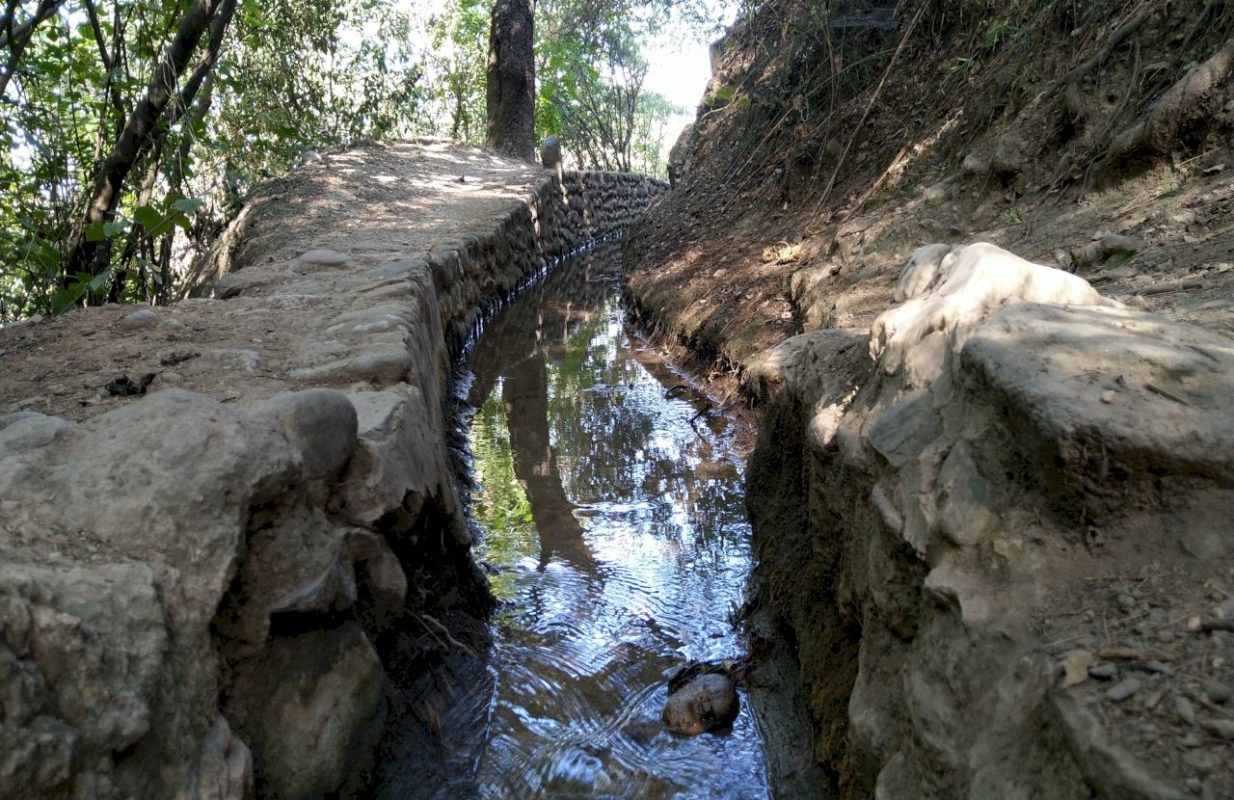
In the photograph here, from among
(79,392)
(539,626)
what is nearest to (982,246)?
(539,626)

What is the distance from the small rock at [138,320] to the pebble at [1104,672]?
3.55 metres

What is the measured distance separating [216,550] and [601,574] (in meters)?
1.99

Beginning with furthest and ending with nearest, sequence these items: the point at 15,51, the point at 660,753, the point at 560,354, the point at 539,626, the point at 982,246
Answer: the point at 560,354, the point at 15,51, the point at 539,626, the point at 660,753, the point at 982,246

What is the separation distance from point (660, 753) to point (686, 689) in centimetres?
25

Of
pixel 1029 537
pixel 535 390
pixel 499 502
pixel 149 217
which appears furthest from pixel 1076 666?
pixel 535 390

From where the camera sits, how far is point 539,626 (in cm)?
330

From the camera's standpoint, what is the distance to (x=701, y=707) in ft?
9.04

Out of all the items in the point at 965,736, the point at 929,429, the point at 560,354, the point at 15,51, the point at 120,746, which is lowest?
the point at 560,354

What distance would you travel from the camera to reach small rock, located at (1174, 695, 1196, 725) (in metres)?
1.19

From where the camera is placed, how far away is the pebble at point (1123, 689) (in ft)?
4.13

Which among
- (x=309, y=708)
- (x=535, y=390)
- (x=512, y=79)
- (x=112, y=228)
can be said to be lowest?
(x=535, y=390)

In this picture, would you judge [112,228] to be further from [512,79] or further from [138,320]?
[512,79]

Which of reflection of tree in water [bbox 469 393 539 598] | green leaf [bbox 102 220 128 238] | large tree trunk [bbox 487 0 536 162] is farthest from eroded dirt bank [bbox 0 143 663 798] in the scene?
large tree trunk [bbox 487 0 536 162]

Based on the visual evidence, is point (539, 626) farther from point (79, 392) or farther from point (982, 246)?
point (982, 246)
